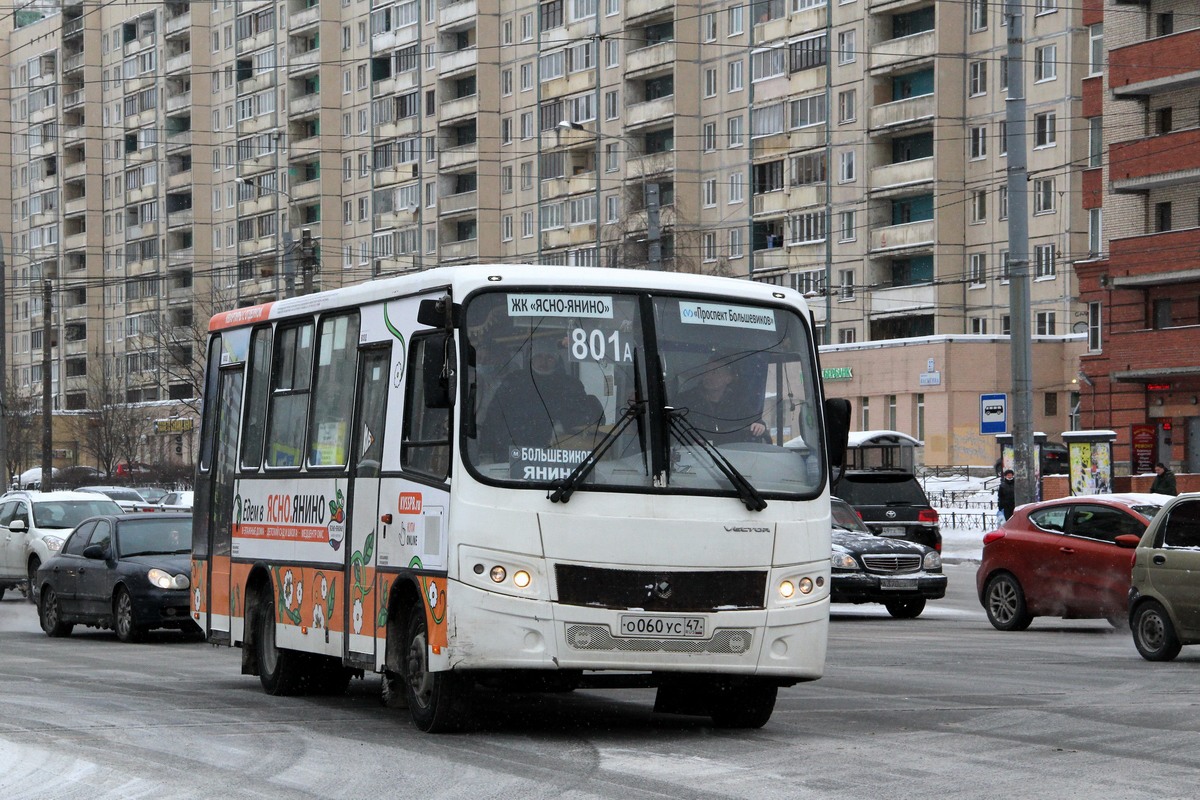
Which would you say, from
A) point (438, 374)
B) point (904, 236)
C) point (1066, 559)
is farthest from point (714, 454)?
point (904, 236)

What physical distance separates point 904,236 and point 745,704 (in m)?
65.1

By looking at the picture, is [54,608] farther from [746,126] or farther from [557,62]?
[557,62]

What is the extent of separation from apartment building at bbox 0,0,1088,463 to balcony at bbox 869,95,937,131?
10 cm

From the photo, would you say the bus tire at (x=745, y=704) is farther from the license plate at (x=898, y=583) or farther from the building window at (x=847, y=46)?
the building window at (x=847, y=46)

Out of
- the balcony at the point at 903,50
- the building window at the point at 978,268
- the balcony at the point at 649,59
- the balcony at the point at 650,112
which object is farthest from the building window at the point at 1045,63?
the balcony at the point at 649,59

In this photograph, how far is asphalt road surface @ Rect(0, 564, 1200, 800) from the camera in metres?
9.45

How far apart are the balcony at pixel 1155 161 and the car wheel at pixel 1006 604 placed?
119ft

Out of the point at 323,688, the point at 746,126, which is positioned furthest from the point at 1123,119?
the point at 323,688

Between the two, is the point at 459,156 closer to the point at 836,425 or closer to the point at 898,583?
the point at 898,583

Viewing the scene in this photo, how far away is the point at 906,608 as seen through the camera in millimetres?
24781

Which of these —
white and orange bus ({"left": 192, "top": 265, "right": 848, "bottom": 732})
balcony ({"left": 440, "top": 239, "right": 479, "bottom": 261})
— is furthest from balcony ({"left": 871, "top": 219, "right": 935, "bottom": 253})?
white and orange bus ({"left": 192, "top": 265, "right": 848, "bottom": 732})

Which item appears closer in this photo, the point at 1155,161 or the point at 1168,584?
the point at 1168,584

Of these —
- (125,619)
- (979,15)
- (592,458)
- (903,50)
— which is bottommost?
(125,619)

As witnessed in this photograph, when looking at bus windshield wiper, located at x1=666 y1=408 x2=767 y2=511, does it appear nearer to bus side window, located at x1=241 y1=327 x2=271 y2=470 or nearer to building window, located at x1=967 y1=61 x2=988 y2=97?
bus side window, located at x1=241 y1=327 x2=271 y2=470
